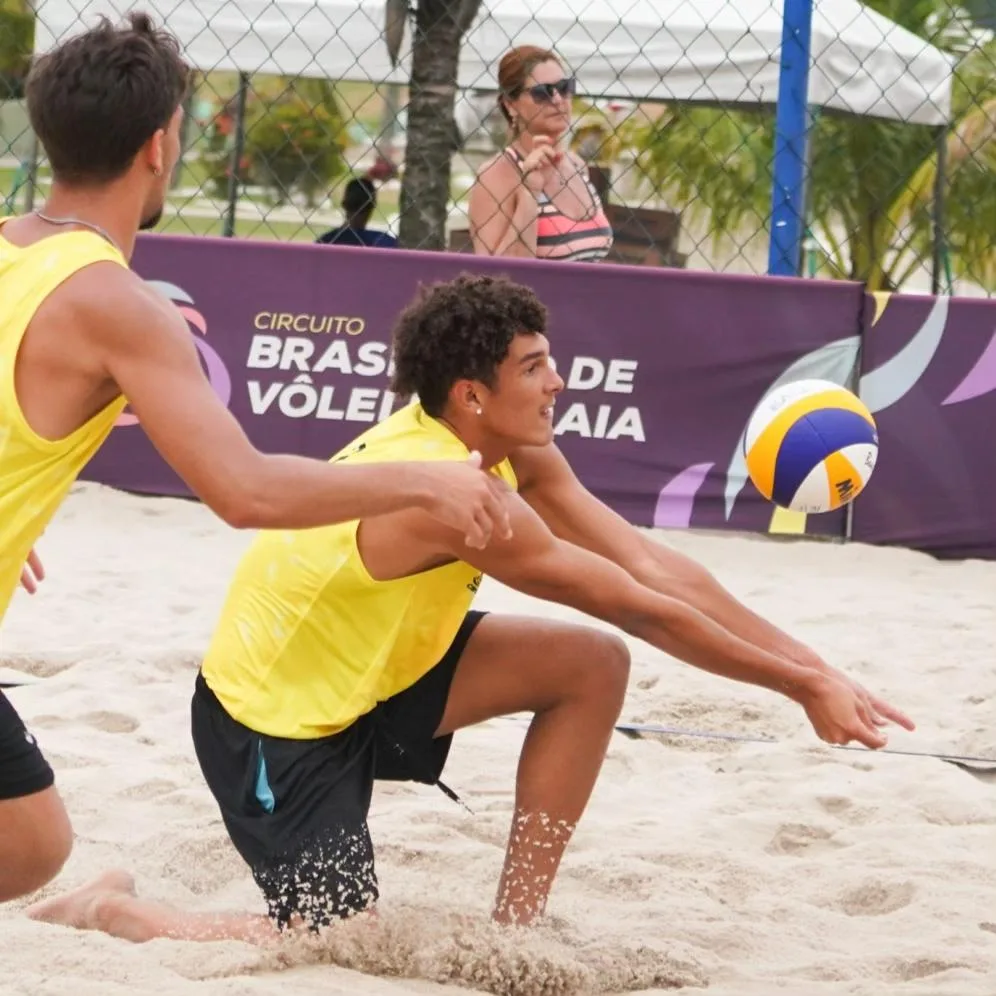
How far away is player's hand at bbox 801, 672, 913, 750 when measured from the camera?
2.69 metres

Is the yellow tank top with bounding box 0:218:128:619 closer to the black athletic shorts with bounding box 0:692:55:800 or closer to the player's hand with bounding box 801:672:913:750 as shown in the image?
the black athletic shorts with bounding box 0:692:55:800

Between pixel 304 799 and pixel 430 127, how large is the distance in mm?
5559

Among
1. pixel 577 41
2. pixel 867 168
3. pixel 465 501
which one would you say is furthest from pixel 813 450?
pixel 867 168

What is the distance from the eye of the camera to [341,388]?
6285 mm

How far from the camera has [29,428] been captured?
6.82 feet

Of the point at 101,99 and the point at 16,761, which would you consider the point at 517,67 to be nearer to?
the point at 101,99

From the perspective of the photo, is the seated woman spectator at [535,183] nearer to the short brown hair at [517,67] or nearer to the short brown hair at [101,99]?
the short brown hair at [517,67]

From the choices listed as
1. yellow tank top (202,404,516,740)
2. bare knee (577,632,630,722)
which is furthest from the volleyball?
yellow tank top (202,404,516,740)

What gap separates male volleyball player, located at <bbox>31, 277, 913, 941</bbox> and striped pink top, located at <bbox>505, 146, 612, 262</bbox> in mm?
3286

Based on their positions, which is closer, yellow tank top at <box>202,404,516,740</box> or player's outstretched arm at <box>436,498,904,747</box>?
player's outstretched arm at <box>436,498,904,747</box>

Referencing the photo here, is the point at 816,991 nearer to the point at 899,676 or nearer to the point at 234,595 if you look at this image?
the point at 234,595

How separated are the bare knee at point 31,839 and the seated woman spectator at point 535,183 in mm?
3898

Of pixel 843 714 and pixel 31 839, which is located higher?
pixel 843 714

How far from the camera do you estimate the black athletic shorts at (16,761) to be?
226cm
